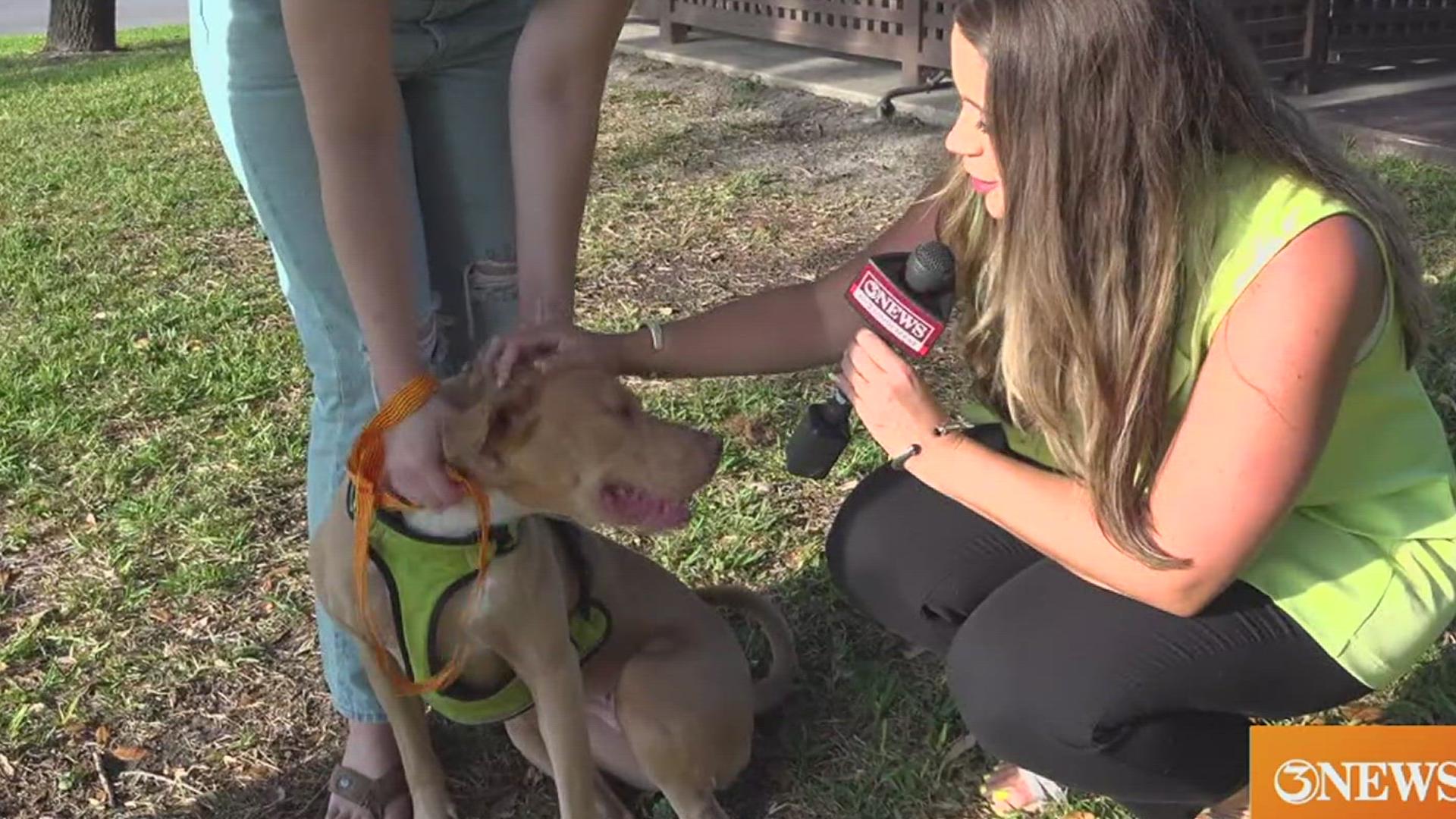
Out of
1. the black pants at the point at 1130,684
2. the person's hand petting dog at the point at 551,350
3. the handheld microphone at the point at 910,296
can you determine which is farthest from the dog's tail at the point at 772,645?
the handheld microphone at the point at 910,296

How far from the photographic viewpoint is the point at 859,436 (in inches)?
164

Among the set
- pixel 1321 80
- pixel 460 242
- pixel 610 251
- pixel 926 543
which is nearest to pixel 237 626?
pixel 460 242

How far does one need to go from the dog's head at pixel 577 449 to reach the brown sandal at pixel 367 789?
0.83 meters

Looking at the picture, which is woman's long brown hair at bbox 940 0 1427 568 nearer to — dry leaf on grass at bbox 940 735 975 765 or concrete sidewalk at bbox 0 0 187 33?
dry leaf on grass at bbox 940 735 975 765

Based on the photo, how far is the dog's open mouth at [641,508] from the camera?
2447 millimetres

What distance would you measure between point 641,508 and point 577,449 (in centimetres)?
17

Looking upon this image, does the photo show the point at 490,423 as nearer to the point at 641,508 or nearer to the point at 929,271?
the point at 641,508

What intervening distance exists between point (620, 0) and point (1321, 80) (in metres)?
6.49

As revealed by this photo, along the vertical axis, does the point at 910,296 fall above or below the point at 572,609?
above

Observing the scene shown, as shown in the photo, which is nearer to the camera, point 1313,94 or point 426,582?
point 426,582

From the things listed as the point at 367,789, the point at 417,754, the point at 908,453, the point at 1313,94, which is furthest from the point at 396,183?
the point at 1313,94

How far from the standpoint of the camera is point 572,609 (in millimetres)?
2605

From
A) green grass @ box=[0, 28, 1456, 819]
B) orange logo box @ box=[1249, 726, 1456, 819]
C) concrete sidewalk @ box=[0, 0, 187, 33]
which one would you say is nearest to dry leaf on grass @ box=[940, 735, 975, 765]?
green grass @ box=[0, 28, 1456, 819]

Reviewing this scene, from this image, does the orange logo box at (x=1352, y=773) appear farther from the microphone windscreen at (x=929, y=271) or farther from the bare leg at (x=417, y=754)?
the bare leg at (x=417, y=754)
